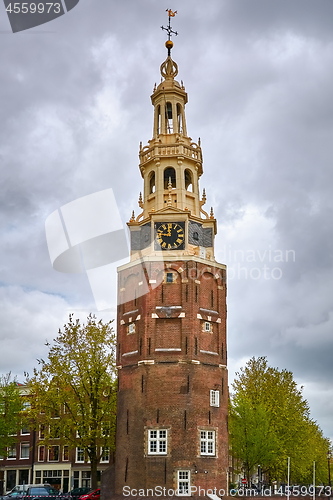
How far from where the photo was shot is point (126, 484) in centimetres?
4769

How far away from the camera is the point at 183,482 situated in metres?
46.4

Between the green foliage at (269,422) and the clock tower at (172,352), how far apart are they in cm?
637

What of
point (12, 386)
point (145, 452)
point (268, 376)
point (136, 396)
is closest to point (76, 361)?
point (136, 396)

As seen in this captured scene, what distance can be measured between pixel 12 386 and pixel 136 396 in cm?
2214

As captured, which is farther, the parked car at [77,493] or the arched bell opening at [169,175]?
the arched bell opening at [169,175]

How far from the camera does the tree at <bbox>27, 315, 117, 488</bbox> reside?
49812 mm

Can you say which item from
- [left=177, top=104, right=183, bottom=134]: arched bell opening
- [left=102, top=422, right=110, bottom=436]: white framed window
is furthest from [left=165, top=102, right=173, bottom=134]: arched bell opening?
[left=102, top=422, right=110, bottom=436]: white framed window

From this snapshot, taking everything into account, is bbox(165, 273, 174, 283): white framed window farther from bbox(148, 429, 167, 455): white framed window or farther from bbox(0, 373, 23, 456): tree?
bbox(0, 373, 23, 456): tree

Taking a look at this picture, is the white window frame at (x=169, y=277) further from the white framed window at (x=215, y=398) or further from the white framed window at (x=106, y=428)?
the white framed window at (x=106, y=428)

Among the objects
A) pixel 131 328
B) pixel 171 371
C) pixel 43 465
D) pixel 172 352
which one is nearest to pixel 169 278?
pixel 131 328

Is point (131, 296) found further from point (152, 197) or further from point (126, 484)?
point (126, 484)

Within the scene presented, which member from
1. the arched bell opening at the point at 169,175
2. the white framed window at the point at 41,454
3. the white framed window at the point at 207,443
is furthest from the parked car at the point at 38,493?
the arched bell opening at the point at 169,175

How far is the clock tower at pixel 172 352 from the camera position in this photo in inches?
1859

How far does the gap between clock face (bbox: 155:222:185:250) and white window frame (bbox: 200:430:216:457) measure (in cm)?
1648
